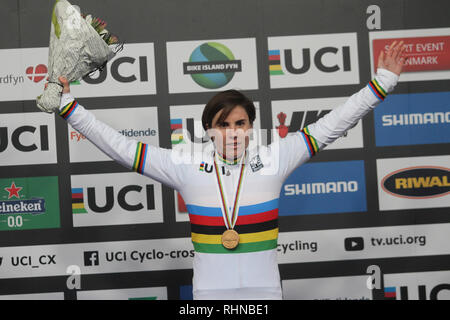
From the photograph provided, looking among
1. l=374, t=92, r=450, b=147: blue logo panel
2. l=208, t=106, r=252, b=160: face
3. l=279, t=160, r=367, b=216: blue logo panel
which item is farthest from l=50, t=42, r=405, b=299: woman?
l=374, t=92, r=450, b=147: blue logo panel

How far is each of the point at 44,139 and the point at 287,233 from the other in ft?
5.20

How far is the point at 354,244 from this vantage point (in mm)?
3061

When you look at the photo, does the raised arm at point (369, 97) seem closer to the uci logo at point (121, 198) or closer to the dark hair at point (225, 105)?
the dark hair at point (225, 105)

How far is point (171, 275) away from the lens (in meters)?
3.05

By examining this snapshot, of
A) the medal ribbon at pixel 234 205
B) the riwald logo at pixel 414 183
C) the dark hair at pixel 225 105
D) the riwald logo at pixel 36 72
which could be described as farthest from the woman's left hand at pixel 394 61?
the riwald logo at pixel 36 72

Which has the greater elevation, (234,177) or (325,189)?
(325,189)

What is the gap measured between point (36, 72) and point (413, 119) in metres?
2.31

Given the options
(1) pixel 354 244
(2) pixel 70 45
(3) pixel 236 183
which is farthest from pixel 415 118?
(2) pixel 70 45

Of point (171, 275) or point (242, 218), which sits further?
point (171, 275)

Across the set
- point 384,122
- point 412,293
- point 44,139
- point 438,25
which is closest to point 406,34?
point 438,25

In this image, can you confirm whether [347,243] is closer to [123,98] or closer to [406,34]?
[406,34]

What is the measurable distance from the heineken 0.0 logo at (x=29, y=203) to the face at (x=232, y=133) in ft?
4.94

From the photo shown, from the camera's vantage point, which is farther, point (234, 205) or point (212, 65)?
point (212, 65)

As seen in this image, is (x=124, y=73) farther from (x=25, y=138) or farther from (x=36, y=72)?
(x=25, y=138)
